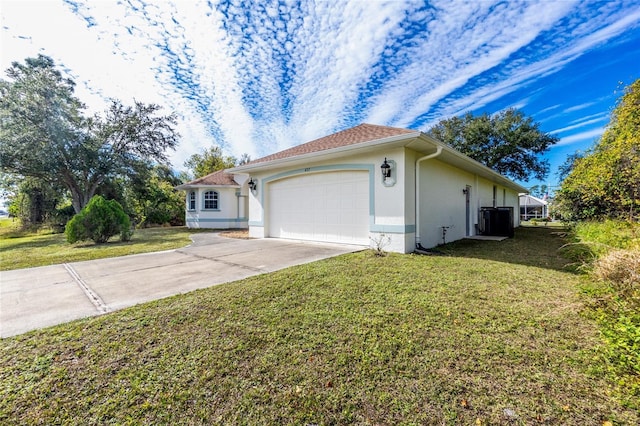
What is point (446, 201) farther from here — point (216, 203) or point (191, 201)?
point (191, 201)

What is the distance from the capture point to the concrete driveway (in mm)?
→ 3033

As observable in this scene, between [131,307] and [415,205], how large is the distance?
6.29 meters

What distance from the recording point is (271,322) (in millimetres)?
2756

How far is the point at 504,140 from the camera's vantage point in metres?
20.7

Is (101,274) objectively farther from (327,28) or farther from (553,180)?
(553,180)

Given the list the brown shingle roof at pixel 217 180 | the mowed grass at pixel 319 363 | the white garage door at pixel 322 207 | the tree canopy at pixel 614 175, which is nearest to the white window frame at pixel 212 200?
the brown shingle roof at pixel 217 180

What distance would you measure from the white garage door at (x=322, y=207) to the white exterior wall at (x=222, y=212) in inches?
284

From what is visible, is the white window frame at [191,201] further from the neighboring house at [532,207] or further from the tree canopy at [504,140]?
the neighboring house at [532,207]

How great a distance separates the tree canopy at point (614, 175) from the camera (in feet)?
25.4

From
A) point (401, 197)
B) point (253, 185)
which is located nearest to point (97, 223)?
point (253, 185)

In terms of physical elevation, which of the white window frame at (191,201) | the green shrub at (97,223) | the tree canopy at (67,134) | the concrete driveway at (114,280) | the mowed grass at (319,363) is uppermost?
the tree canopy at (67,134)

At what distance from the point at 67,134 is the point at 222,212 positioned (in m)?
9.07

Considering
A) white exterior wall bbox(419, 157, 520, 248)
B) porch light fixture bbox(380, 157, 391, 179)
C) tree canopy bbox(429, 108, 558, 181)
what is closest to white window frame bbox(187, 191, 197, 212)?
porch light fixture bbox(380, 157, 391, 179)

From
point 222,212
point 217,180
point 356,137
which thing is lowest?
point 222,212
